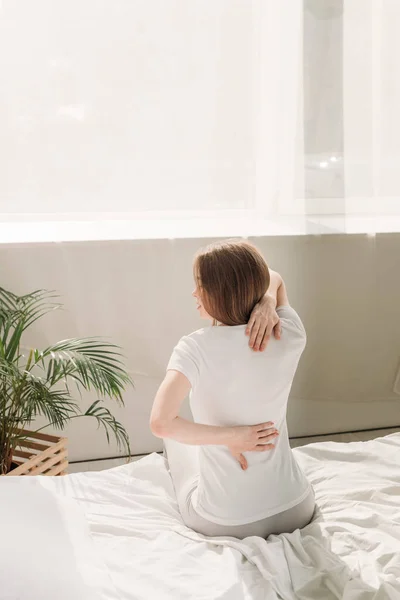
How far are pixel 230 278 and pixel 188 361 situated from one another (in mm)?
211

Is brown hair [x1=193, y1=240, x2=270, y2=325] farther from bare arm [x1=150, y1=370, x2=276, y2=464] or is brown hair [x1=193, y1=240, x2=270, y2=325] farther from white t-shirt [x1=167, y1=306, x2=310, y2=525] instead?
bare arm [x1=150, y1=370, x2=276, y2=464]

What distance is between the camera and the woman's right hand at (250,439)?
1.58m

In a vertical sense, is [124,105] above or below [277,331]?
above

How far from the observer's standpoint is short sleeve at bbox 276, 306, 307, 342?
1664mm

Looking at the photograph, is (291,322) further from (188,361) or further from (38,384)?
(38,384)

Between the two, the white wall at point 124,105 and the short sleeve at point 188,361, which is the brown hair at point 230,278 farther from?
the white wall at point 124,105

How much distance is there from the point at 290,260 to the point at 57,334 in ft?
3.28

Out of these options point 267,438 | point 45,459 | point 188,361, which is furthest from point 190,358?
point 45,459

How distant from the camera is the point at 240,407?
1604 millimetres

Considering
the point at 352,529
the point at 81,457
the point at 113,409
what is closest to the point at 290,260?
the point at 113,409

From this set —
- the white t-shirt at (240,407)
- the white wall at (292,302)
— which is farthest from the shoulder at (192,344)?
the white wall at (292,302)

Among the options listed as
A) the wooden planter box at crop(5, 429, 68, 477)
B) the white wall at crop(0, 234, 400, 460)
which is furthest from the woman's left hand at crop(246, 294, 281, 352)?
the white wall at crop(0, 234, 400, 460)

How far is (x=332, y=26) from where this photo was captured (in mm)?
2871

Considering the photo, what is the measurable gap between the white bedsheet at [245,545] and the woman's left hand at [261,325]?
0.46m
